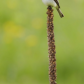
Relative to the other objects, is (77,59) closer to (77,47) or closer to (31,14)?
(77,47)

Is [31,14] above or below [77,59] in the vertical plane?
above

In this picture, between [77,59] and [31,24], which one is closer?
[77,59]

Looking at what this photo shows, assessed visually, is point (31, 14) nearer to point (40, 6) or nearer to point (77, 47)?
point (40, 6)

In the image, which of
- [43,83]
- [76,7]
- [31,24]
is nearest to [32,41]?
[31,24]

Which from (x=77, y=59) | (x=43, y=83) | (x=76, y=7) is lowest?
(x=43, y=83)

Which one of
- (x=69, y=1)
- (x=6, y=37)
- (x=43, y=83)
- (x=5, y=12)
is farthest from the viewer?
(x=69, y=1)

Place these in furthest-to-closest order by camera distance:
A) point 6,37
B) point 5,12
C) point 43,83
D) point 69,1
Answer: point 69,1 < point 5,12 < point 6,37 < point 43,83
